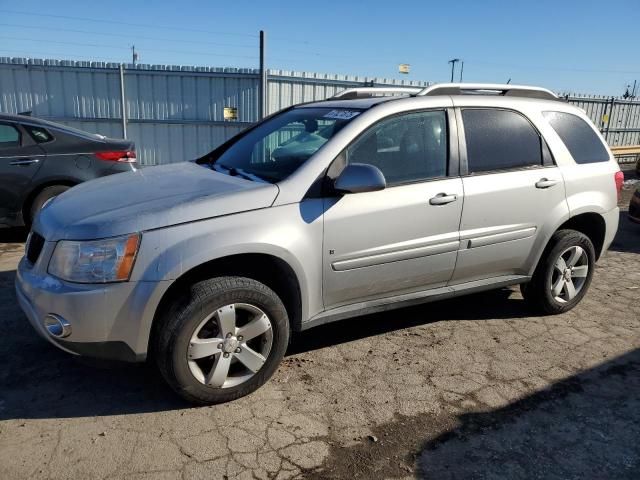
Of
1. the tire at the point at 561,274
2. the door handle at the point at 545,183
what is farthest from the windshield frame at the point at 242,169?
the tire at the point at 561,274

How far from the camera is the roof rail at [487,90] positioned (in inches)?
151

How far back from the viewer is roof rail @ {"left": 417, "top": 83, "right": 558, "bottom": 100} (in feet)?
12.6

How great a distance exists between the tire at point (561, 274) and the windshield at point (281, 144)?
2066mm

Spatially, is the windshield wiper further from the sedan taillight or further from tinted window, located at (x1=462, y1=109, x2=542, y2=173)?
the sedan taillight

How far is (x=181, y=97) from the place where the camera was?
1115 cm

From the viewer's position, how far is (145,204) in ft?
9.43

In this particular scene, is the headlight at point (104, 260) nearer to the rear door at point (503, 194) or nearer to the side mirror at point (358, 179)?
the side mirror at point (358, 179)

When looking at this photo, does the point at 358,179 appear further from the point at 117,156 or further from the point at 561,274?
the point at 117,156

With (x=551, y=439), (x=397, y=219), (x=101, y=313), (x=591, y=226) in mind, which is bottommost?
(x=551, y=439)

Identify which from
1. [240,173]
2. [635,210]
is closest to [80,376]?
[240,173]

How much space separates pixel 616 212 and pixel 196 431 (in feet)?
13.0

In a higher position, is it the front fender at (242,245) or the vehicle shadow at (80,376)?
the front fender at (242,245)

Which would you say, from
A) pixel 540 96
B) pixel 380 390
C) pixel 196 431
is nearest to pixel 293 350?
pixel 380 390

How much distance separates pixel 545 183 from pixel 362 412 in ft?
7.54
